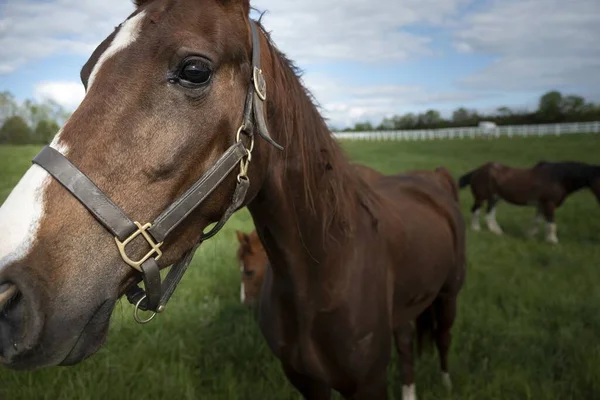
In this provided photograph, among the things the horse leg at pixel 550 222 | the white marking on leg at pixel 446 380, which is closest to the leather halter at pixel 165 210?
the white marking on leg at pixel 446 380

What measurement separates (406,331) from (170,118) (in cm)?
299

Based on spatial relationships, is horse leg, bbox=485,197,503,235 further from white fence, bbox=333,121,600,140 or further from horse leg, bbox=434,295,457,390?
white fence, bbox=333,121,600,140

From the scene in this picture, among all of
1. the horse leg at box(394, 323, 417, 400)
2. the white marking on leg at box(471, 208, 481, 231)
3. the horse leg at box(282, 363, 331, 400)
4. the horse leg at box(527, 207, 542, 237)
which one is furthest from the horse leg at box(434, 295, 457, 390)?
the white marking on leg at box(471, 208, 481, 231)

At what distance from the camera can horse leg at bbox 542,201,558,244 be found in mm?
8852

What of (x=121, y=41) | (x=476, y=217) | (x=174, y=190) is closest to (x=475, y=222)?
(x=476, y=217)

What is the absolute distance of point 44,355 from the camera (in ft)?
3.64

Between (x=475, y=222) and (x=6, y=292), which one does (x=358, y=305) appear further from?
(x=475, y=222)

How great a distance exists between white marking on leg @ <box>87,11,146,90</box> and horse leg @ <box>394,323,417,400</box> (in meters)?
3.06

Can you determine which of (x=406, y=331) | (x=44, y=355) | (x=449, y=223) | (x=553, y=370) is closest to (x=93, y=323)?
(x=44, y=355)

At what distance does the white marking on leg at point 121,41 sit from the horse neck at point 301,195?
517 mm

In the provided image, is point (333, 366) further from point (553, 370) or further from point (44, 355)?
point (553, 370)

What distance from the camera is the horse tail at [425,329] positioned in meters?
4.01

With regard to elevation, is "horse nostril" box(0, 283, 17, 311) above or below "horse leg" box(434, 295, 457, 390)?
above

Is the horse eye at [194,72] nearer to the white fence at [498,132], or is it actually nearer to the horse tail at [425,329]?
the horse tail at [425,329]
